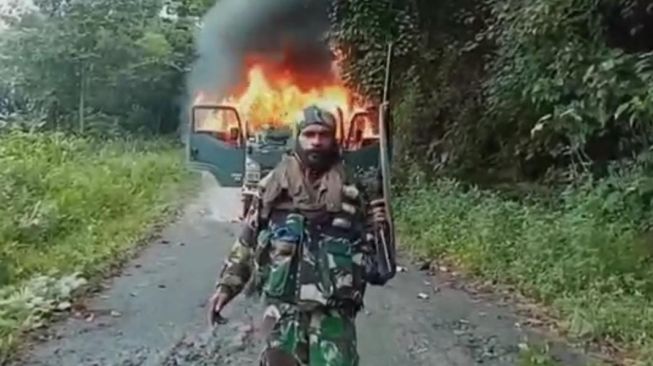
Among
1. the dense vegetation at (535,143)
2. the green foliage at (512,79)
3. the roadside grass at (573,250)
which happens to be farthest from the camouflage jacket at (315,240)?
the green foliage at (512,79)

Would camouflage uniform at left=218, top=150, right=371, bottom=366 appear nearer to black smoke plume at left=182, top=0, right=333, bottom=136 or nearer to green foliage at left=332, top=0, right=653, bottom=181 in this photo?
green foliage at left=332, top=0, right=653, bottom=181

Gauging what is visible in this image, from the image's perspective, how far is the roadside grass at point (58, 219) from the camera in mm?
6891

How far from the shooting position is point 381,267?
3465 mm

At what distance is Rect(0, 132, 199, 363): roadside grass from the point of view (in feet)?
22.6

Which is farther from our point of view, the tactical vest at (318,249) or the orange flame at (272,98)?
the orange flame at (272,98)

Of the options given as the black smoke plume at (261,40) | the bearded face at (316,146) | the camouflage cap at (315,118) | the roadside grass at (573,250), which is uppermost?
the black smoke plume at (261,40)

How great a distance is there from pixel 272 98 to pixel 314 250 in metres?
14.0

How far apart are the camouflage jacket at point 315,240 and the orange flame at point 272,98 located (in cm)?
916

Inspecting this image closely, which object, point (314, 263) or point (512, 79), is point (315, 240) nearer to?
point (314, 263)

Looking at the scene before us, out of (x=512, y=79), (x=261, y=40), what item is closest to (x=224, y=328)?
(x=512, y=79)

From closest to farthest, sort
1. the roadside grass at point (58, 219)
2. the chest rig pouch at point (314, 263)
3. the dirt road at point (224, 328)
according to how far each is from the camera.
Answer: the chest rig pouch at point (314, 263) → the dirt road at point (224, 328) → the roadside grass at point (58, 219)

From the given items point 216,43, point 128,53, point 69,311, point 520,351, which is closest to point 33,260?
point 69,311

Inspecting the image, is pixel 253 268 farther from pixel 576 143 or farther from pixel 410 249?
pixel 410 249

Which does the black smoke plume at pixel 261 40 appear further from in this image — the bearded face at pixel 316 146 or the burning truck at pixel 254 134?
the bearded face at pixel 316 146
